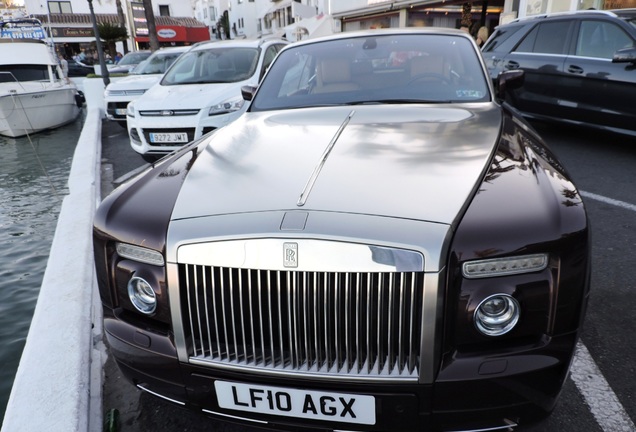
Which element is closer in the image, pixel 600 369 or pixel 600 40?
pixel 600 369

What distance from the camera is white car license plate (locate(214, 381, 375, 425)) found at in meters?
1.55

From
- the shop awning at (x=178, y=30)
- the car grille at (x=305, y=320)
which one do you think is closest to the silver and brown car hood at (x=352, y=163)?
the car grille at (x=305, y=320)

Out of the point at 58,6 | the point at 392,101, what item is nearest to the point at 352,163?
the point at 392,101

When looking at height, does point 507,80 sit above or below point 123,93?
above

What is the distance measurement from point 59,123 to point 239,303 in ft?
45.1

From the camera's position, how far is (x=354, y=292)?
1.49m

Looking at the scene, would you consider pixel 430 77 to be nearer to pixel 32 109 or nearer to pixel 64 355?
pixel 64 355

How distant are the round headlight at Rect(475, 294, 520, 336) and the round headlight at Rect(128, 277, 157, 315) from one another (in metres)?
1.13

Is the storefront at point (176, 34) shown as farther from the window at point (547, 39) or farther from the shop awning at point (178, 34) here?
the window at point (547, 39)

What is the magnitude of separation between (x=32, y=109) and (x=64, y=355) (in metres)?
12.1

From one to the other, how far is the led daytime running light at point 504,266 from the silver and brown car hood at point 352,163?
0.17 metres

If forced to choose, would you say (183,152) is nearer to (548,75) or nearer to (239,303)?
(239,303)

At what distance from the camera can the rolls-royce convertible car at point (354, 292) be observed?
1488mm

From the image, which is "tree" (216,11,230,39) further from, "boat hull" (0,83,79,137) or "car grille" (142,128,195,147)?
"car grille" (142,128,195,147)
